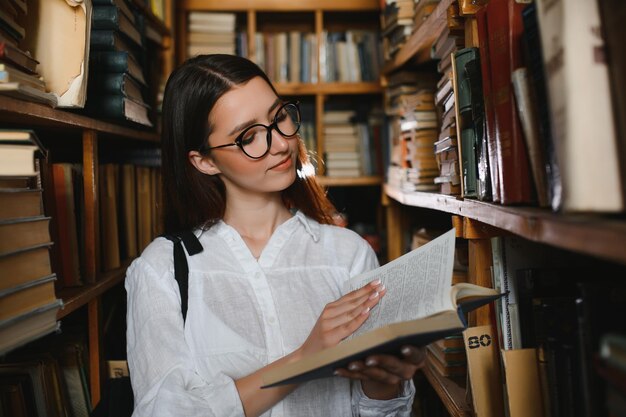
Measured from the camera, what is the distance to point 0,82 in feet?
3.05

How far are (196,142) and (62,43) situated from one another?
0.39 m

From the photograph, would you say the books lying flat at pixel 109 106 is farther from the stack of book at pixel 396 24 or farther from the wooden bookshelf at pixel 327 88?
the wooden bookshelf at pixel 327 88

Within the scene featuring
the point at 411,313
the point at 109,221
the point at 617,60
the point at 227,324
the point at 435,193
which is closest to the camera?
the point at 617,60

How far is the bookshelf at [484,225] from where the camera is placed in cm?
55

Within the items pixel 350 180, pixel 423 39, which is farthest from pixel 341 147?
pixel 423 39

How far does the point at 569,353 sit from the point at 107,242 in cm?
136

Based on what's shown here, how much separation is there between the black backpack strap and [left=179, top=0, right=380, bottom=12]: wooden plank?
68.9 inches

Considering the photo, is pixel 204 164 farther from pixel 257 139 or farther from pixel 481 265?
pixel 481 265

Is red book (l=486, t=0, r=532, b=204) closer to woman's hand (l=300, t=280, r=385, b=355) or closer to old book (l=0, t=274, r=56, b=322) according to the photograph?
woman's hand (l=300, t=280, r=385, b=355)

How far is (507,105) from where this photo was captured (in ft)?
2.68

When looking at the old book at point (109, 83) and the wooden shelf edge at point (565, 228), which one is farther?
the old book at point (109, 83)

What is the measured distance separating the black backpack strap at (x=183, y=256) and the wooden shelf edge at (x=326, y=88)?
1.54m

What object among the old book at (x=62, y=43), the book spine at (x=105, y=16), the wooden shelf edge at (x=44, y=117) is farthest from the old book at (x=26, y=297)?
the book spine at (x=105, y=16)

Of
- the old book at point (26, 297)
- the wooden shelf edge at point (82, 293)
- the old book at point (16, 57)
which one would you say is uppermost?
the old book at point (16, 57)
